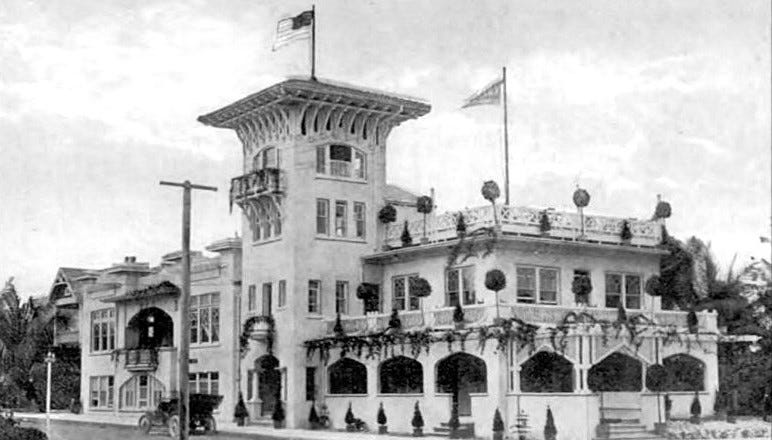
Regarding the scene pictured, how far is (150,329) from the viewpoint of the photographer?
60.0 meters

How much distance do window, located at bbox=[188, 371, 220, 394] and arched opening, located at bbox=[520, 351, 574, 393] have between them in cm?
1433

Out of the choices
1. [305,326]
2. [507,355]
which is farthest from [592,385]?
[305,326]

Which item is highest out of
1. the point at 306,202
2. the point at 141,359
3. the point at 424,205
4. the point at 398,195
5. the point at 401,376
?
the point at 398,195

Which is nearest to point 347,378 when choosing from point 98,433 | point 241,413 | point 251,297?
point 241,413

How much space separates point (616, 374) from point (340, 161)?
13.2 meters

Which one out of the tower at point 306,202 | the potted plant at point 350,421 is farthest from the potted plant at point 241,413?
the potted plant at point 350,421

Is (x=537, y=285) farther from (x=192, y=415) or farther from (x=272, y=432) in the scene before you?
(x=192, y=415)

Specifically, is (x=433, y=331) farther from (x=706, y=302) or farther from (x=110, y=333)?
(x=110, y=333)

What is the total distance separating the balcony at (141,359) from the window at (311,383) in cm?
1181

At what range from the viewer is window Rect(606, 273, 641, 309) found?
1817 inches

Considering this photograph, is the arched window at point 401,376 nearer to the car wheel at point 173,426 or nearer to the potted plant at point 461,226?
the potted plant at point 461,226

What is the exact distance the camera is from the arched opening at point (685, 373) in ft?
145

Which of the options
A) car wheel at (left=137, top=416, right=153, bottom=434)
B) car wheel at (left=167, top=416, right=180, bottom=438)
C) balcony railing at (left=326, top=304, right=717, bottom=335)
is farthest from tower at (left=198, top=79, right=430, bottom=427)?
car wheel at (left=167, top=416, right=180, bottom=438)

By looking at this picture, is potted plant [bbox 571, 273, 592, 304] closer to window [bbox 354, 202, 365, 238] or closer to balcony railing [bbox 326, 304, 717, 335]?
balcony railing [bbox 326, 304, 717, 335]
